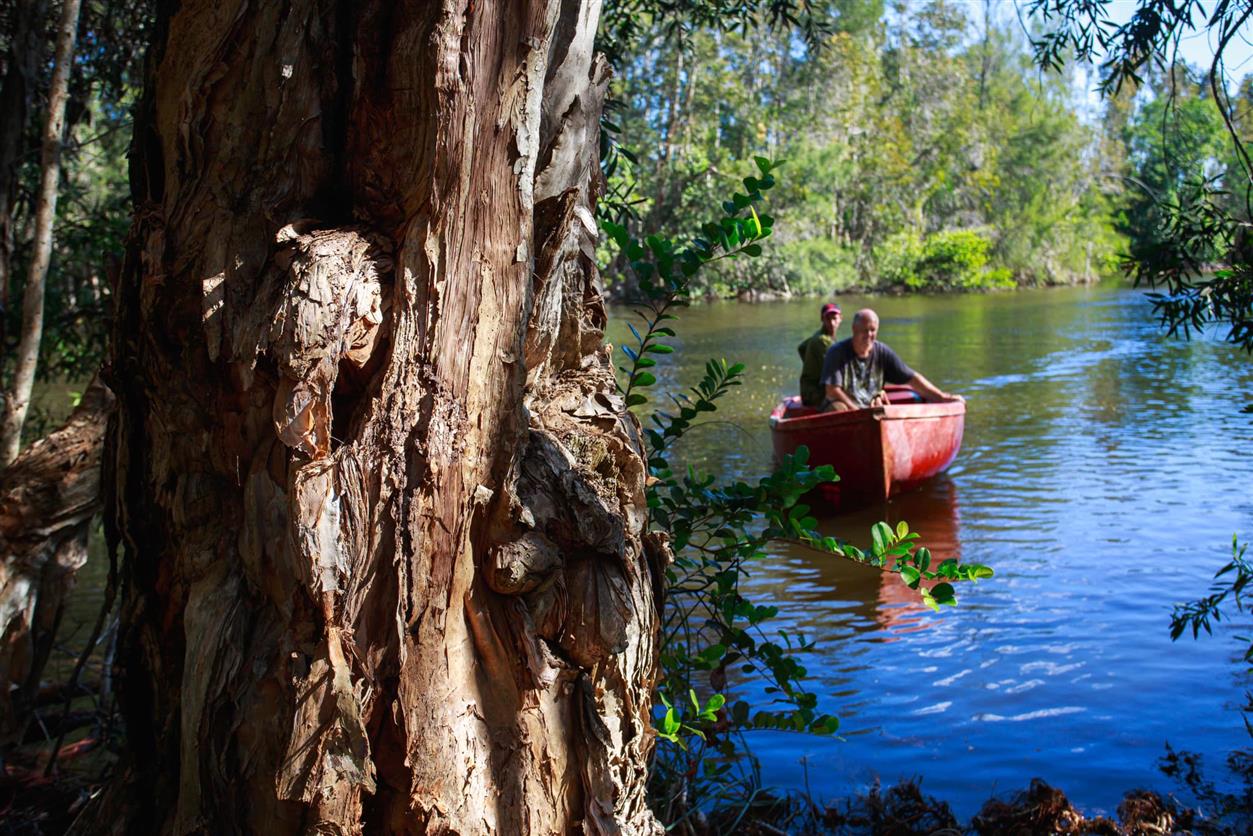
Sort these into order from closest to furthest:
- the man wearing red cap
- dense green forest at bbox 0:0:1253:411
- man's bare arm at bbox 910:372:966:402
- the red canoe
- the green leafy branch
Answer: the green leafy branch
the red canoe
man's bare arm at bbox 910:372:966:402
the man wearing red cap
dense green forest at bbox 0:0:1253:411

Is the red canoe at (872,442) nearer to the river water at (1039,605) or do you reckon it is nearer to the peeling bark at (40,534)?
the river water at (1039,605)

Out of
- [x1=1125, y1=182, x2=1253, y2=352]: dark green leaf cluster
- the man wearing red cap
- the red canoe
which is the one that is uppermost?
[x1=1125, y1=182, x2=1253, y2=352]: dark green leaf cluster

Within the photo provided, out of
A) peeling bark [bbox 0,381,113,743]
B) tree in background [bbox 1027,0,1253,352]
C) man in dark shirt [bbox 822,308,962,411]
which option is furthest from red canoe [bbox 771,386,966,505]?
peeling bark [bbox 0,381,113,743]

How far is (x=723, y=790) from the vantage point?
414cm

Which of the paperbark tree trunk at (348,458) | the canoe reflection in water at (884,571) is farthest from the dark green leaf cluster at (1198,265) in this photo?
the paperbark tree trunk at (348,458)

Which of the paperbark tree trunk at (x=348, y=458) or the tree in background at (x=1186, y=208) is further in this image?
the tree in background at (x=1186, y=208)

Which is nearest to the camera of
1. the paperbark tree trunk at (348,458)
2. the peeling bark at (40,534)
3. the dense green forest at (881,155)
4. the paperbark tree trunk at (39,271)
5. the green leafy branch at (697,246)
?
the paperbark tree trunk at (348,458)

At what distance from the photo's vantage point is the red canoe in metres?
10.4

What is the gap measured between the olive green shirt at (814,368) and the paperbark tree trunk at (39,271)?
7513 mm

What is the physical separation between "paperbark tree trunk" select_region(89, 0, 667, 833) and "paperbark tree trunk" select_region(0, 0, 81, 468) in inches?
97.4

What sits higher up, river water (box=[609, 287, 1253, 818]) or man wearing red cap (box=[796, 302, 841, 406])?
man wearing red cap (box=[796, 302, 841, 406])

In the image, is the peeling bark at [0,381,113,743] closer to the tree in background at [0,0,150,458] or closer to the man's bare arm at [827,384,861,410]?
the tree in background at [0,0,150,458]

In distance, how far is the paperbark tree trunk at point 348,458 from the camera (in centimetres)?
208

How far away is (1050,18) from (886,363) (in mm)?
5526
